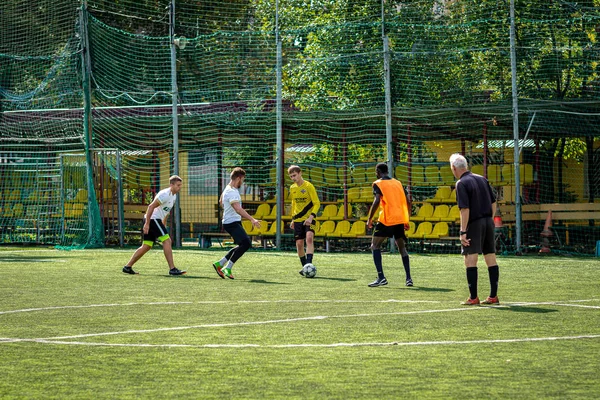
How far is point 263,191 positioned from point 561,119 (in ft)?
35.6

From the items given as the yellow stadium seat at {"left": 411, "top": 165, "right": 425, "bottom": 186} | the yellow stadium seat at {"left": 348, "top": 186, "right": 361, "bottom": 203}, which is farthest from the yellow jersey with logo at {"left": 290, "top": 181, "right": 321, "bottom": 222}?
the yellow stadium seat at {"left": 411, "top": 165, "right": 425, "bottom": 186}

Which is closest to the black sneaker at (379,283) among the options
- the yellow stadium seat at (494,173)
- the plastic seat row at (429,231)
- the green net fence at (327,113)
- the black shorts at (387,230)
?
the black shorts at (387,230)

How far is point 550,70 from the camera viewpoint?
27609 mm

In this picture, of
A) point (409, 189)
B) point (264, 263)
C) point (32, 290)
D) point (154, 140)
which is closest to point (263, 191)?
point (154, 140)

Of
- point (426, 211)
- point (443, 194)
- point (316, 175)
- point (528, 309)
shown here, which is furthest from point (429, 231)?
point (528, 309)

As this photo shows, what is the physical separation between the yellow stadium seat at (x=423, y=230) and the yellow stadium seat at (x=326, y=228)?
2.39 metres

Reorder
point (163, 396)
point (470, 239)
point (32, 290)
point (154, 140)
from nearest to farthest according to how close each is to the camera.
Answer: point (163, 396)
point (470, 239)
point (32, 290)
point (154, 140)

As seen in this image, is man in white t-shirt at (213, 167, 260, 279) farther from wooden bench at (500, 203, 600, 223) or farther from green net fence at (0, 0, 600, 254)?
wooden bench at (500, 203, 600, 223)

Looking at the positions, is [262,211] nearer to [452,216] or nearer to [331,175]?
[331,175]

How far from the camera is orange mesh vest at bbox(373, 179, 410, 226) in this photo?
1529 centimetres

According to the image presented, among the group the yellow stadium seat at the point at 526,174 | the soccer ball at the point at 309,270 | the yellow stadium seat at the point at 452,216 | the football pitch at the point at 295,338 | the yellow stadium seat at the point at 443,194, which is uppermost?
the yellow stadium seat at the point at 526,174

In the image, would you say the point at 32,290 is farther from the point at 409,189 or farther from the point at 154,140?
the point at 154,140

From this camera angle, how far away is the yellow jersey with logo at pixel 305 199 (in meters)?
17.6

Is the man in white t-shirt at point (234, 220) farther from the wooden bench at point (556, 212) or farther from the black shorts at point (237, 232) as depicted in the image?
the wooden bench at point (556, 212)
